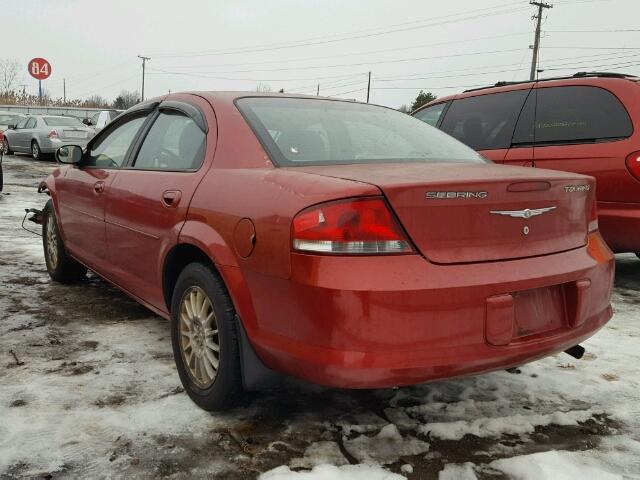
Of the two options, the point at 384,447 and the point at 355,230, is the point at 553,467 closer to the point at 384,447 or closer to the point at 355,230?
the point at 384,447

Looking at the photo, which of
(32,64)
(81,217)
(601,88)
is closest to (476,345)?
(81,217)

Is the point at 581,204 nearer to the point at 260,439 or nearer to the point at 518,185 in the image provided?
the point at 518,185

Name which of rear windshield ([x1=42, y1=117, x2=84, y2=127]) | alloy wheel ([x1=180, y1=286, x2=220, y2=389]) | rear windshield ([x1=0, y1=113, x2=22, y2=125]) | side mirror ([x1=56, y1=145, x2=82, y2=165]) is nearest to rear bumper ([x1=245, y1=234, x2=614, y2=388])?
alloy wheel ([x1=180, y1=286, x2=220, y2=389])

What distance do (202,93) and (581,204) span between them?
199 cm

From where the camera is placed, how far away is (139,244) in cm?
331

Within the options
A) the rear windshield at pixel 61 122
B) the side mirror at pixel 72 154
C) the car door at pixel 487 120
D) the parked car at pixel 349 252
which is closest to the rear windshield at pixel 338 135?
the parked car at pixel 349 252

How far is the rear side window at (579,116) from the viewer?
481 cm

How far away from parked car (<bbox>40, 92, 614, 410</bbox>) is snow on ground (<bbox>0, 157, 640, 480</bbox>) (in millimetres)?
266

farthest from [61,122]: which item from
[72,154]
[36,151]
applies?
[72,154]

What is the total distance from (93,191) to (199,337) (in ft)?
5.64

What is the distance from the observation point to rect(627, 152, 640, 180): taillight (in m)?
4.59

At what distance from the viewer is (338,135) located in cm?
299

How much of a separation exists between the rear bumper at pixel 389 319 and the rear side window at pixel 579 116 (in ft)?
10.1

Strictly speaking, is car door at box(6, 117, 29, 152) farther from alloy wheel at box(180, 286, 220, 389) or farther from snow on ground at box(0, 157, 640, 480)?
alloy wheel at box(180, 286, 220, 389)
